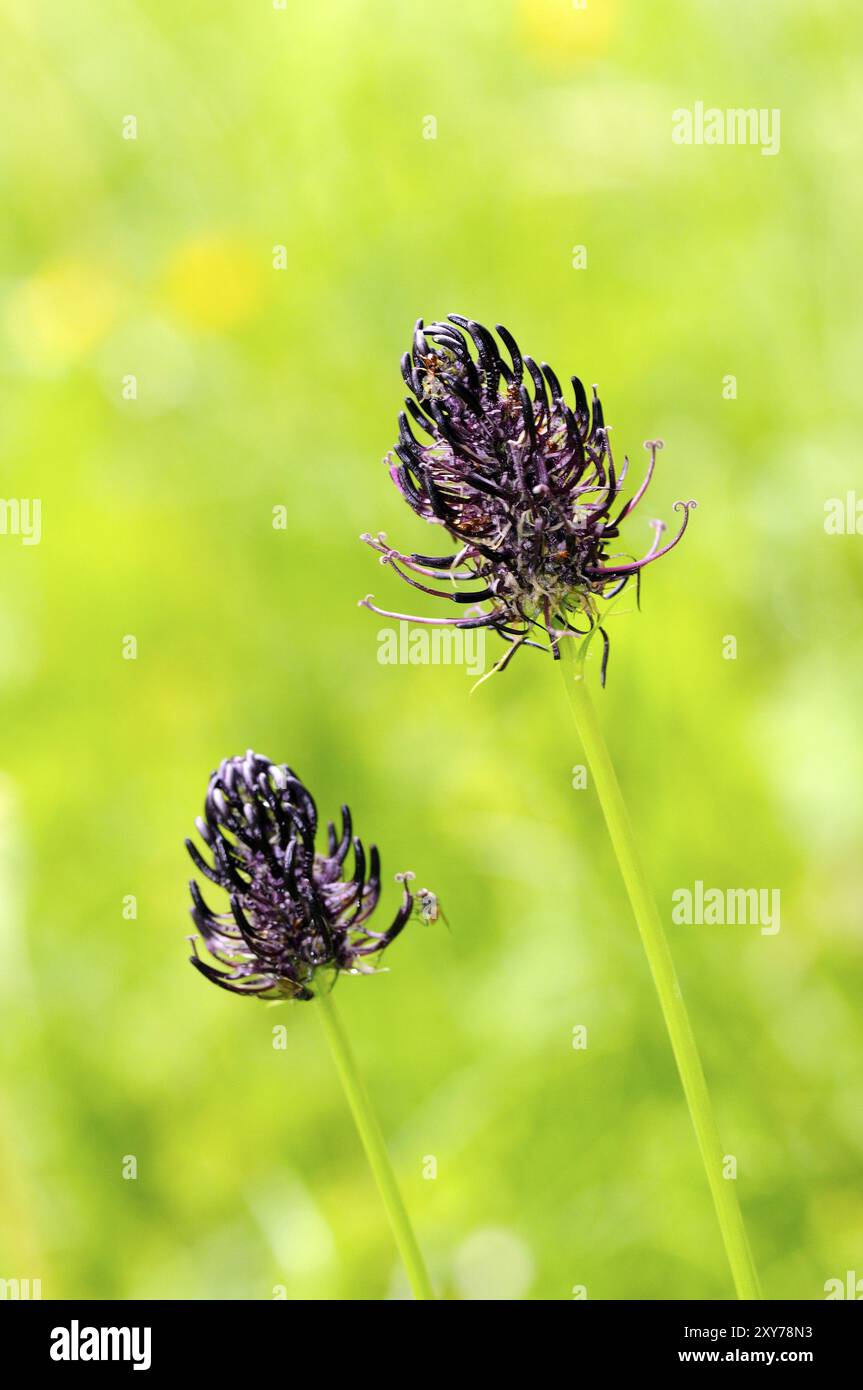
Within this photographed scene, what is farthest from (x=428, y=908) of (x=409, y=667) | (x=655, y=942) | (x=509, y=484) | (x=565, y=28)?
(x=565, y=28)

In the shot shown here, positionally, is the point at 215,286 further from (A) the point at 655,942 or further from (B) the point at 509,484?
(A) the point at 655,942

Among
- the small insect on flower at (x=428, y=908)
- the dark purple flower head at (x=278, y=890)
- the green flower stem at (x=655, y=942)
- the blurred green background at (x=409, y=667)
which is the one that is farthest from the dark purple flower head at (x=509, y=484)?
the blurred green background at (x=409, y=667)

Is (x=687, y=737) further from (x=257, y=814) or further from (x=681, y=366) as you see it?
(x=257, y=814)

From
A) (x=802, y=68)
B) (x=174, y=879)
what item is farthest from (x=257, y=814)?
(x=802, y=68)
